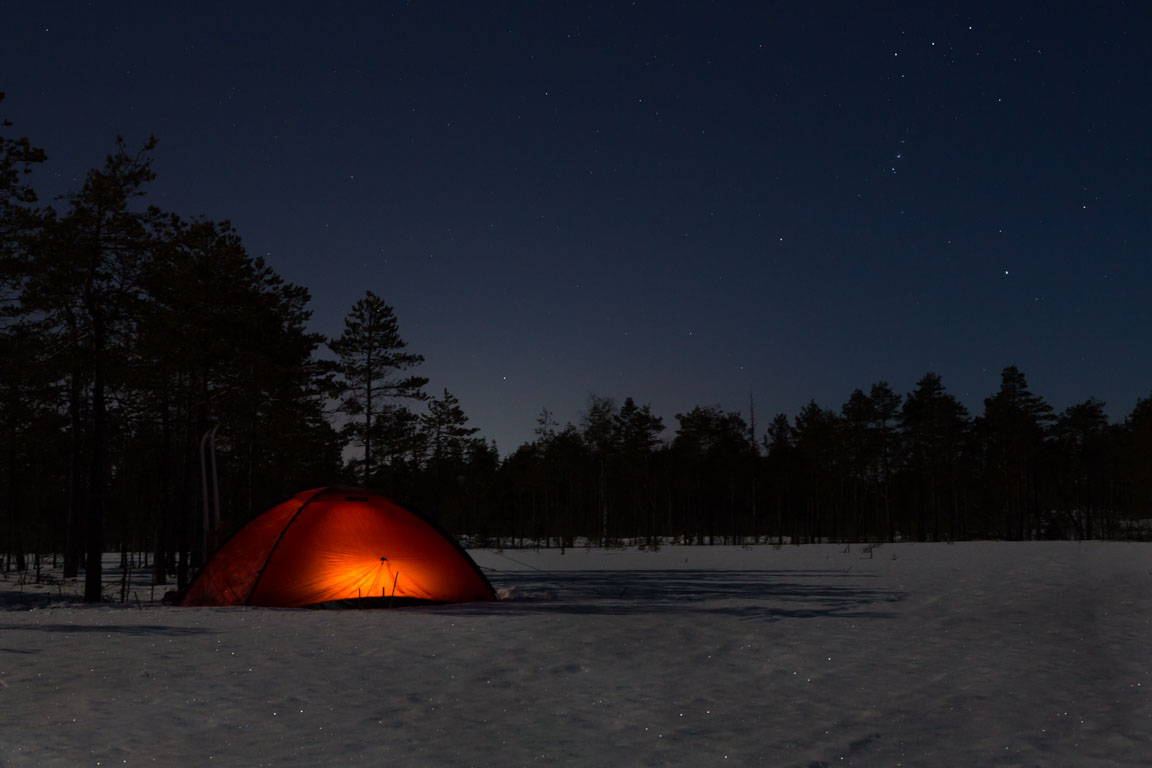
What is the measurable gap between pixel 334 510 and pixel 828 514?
3531 inches

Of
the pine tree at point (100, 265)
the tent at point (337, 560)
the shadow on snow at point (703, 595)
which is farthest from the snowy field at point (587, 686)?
the pine tree at point (100, 265)

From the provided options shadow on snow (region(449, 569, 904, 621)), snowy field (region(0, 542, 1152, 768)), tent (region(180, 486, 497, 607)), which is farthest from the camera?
tent (region(180, 486, 497, 607))

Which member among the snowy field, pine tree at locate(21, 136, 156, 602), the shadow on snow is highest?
pine tree at locate(21, 136, 156, 602)

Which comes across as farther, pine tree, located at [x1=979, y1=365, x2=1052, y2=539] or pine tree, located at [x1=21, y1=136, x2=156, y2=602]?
pine tree, located at [x1=979, y1=365, x2=1052, y2=539]

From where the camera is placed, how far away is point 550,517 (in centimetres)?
8644

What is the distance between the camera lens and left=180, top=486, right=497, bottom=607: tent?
41.4 ft

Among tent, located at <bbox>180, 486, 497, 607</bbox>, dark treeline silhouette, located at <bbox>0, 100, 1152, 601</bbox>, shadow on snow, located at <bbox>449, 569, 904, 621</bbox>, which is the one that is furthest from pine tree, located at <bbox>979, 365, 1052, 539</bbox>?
tent, located at <bbox>180, 486, 497, 607</bbox>

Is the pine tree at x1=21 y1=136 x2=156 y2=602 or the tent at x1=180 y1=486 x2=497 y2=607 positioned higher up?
the pine tree at x1=21 y1=136 x2=156 y2=602

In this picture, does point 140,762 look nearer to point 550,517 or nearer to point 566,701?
point 566,701

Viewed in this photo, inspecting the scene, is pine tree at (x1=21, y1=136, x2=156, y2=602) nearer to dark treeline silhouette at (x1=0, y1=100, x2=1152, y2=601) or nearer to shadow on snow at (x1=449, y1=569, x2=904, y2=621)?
dark treeline silhouette at (x1=0, y1=100, x2=1152, y2=601)

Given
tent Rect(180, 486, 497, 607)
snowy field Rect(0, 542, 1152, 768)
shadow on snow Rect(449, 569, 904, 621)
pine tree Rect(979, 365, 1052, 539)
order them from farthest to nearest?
pine tree Rect(979, 365, 1052, 539)
tent Rect(180, 486, 497, 607)
shadow on snow Rect(449, 569, 904, 621)
snowy field Rect(0, 542, 1152, 768)

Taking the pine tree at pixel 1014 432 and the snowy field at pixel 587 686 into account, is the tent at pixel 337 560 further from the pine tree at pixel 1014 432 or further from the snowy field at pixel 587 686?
the pine tree at pixel 1014 432

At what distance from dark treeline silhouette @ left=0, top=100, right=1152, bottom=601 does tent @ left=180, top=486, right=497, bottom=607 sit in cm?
Result: 168

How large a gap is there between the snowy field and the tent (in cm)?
121
